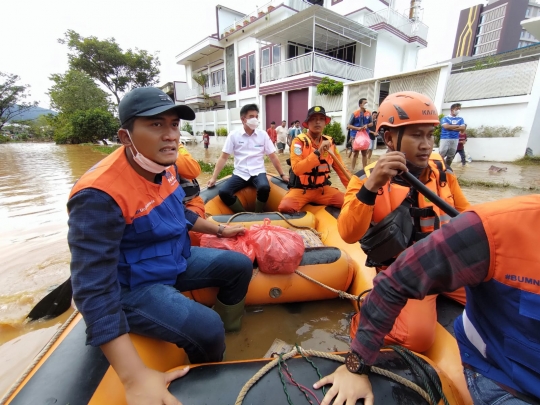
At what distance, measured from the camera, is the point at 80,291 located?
1.08m

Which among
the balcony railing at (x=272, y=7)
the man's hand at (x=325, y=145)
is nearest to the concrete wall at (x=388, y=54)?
the balcony railing at (x=272, y=7)

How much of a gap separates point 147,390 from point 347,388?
0.76 metres

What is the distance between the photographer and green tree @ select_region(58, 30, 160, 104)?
27234mm

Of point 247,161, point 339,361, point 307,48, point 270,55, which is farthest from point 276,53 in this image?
point 339,361

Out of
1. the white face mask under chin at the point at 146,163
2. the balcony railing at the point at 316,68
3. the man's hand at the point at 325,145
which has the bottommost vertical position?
the man's hand at the point at 325,145

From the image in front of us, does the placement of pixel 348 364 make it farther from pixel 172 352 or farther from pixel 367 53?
pixel 367 53

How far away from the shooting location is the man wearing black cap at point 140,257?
1081 mm

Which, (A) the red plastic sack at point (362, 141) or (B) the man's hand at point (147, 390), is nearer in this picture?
(B) the man's hand at point (147, 390)

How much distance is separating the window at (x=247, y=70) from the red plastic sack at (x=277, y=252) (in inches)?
725

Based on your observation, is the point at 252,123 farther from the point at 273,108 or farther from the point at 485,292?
the point at 273,108

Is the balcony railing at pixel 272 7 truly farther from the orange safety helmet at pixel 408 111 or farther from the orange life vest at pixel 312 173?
the orange safety helmet at pixel 408 111

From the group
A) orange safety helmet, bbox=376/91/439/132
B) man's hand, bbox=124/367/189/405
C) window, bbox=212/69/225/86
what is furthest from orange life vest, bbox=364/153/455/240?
window, bbox=212/69/225/86

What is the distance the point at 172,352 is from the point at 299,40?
1762 centimetres

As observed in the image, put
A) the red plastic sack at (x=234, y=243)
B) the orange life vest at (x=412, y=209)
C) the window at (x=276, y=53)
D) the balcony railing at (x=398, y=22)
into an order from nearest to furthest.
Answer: the orange life vest at (x=412, y=209), the red plastic sack at (x=234, y=243), the balcony railing at (x=398, y=22), the window at (x=276, y=53)
